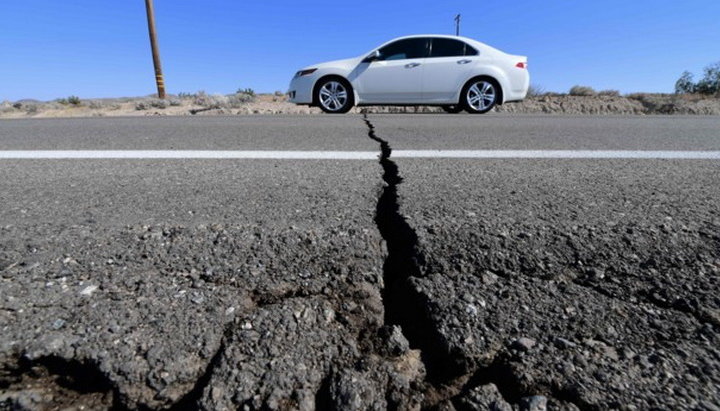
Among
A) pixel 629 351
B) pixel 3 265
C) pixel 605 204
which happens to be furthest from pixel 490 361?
pixel 3 265

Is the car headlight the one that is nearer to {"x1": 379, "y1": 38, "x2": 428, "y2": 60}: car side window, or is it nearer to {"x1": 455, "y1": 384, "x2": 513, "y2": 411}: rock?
{"x1": 379, "y1": 38, "x2": 428, "y2": 60}: car side window

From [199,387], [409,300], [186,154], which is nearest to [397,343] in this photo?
[409,300]

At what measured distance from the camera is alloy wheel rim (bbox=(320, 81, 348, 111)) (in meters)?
8.13

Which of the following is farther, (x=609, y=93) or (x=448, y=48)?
(x=609, y=93)

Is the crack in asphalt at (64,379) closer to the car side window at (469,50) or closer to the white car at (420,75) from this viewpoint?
the white car at (420,75)

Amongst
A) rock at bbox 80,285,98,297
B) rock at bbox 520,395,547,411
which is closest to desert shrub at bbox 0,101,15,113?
rock at bbox 80,285,98,297

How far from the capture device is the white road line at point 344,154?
324 centimetres

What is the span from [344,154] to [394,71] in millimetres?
5254

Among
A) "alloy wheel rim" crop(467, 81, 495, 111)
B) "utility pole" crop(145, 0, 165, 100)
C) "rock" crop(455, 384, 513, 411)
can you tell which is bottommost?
"rock" crop(455, 384, 513, 411)

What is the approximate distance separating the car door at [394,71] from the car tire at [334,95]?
0.22 metres

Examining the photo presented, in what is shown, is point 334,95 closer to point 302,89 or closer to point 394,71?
point 302,89

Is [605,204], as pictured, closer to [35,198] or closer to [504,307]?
[504,307]

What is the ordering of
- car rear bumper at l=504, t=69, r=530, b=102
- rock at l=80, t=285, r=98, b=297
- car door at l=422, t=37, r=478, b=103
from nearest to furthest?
1. rock at l=80, t=285, r=98, b=297
2. car door at l=422, t=37, r=478, b=103
3. car rear bumper at l=504, t=69, r=530, b=102

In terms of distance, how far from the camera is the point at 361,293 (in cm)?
129
